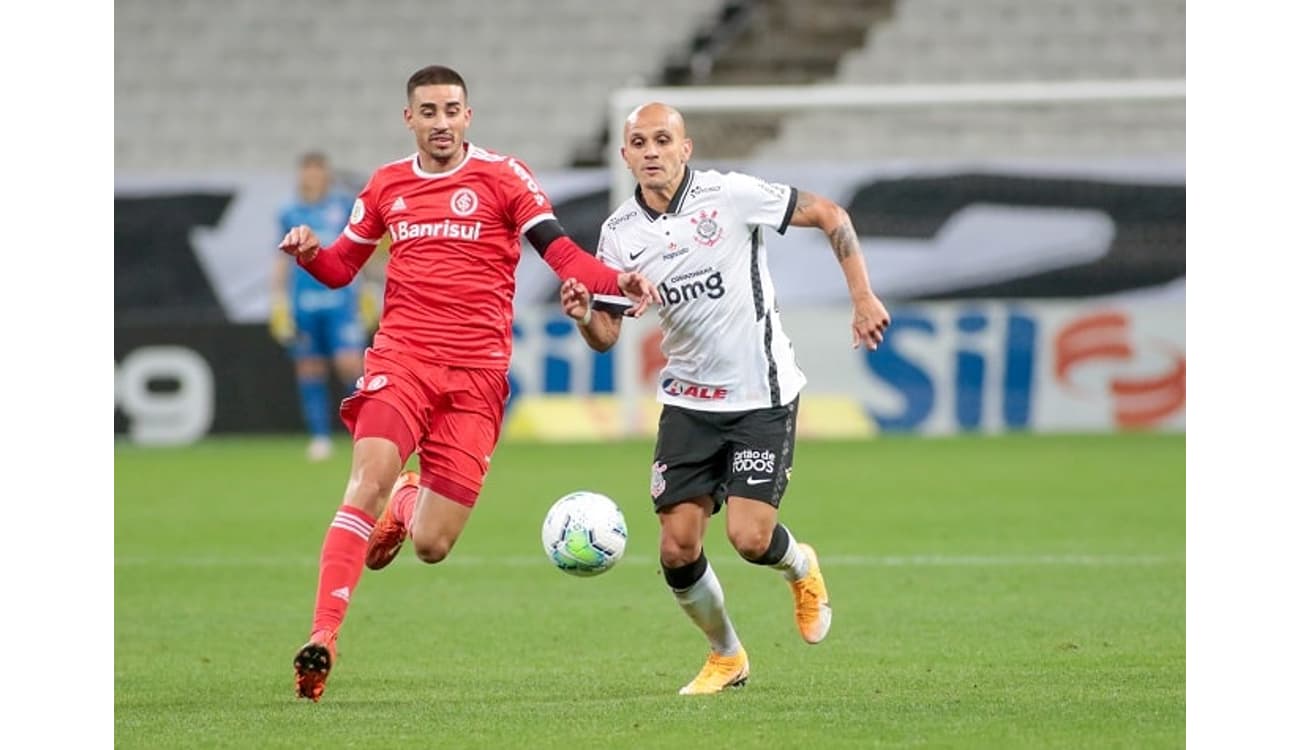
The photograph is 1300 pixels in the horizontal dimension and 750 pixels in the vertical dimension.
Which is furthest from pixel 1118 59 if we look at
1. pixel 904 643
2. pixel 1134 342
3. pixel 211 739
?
pixel 211 739

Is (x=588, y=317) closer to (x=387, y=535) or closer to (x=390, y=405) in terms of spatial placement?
(x=390, y=405)

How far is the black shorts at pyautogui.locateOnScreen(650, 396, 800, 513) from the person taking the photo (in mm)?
7738

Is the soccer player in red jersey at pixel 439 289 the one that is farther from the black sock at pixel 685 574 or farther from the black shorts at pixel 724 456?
the black sock at pixel 685 574

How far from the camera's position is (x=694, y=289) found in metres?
7.86

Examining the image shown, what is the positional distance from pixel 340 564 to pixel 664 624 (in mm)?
2459

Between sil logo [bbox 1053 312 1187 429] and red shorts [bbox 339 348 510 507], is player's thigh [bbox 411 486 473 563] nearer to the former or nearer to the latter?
red shorts [bbox 339 348 510 507]

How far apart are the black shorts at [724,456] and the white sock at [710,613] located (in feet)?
1.07

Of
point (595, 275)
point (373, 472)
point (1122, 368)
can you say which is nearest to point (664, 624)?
point (373, 472)

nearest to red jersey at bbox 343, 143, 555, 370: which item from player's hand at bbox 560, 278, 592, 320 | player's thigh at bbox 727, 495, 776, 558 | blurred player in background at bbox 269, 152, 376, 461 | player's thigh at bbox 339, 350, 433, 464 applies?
player's thigh at bbox 339, 350, 433, 464

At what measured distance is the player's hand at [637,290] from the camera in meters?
7.26

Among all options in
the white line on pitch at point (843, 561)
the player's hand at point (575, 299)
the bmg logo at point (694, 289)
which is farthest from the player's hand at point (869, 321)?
the white line on pitch at point (843, 561)

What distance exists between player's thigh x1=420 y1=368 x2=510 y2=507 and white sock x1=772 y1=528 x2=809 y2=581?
1217 millimetres

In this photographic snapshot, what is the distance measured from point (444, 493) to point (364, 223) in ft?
3.63

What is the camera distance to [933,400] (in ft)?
68.2
